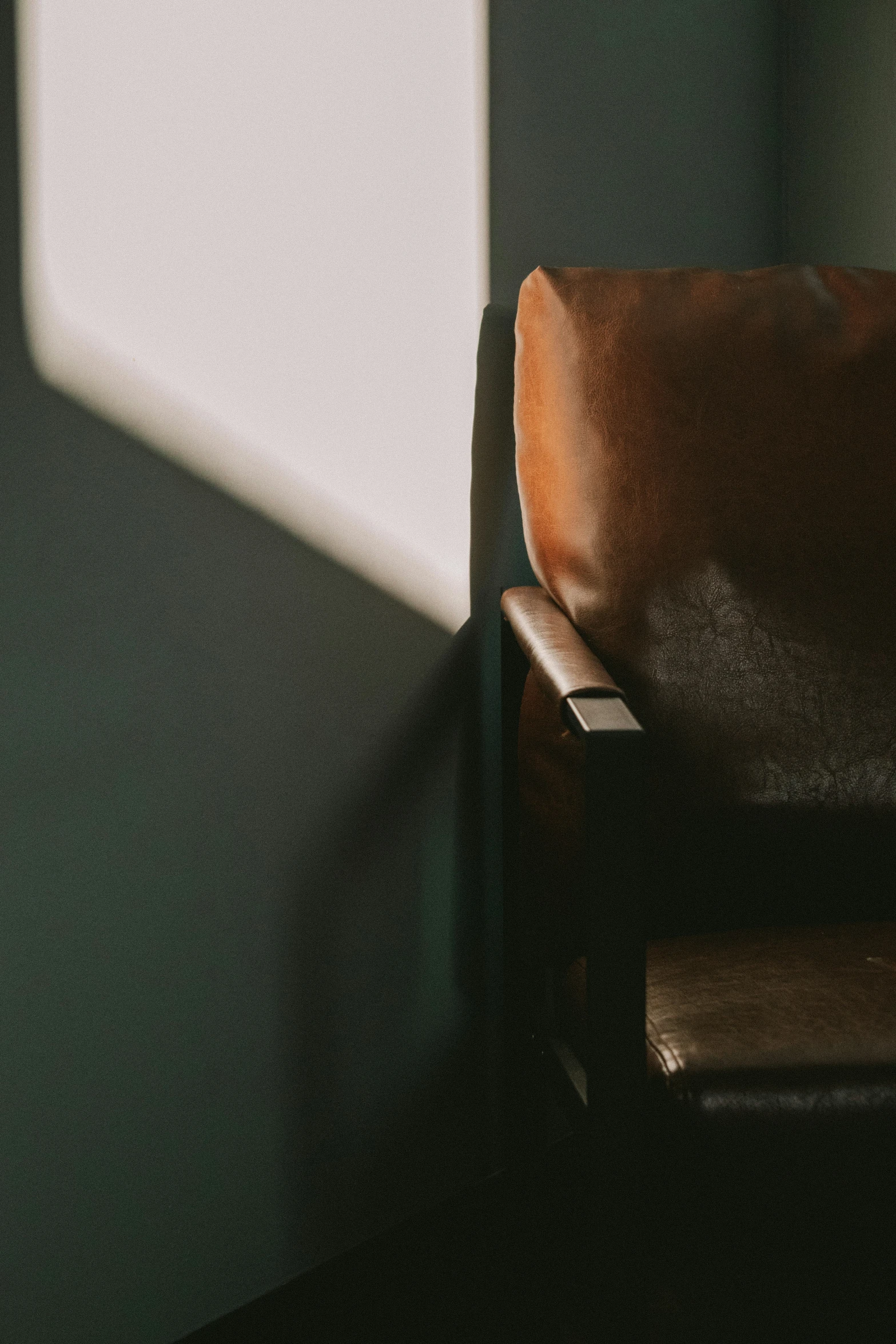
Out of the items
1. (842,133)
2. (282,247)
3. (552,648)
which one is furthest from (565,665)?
(842,133)

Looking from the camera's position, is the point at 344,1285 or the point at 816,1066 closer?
the point at 816,1066

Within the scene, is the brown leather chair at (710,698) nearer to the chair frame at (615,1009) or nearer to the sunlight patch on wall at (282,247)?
the chair frame at (615,1009)

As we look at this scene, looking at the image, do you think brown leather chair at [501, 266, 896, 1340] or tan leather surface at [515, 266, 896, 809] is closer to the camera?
brown leather chair at [501, 266, 896, 1340]

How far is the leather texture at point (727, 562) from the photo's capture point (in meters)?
0.97

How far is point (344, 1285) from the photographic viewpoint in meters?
1.08

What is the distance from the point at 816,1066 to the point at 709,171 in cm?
125

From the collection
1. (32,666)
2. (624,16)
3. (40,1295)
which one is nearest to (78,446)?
(32,666)

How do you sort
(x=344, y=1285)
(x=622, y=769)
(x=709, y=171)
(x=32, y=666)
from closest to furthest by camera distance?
1. (x=622, y=769)
2. (x=32, y=666)
3. (x=344, y=1285)
4. (x=709, y=171)

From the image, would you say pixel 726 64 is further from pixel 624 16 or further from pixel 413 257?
pixel 413 257

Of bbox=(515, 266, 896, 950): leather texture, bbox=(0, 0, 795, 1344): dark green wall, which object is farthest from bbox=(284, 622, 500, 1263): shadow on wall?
bbox=(515, 266, 896, 950): leather texture

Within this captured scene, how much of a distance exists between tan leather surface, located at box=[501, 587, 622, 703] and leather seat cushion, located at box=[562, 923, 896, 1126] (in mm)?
231

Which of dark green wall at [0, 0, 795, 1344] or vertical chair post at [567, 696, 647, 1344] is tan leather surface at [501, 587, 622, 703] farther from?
dark green wall at [0, 0, 795, 1344]

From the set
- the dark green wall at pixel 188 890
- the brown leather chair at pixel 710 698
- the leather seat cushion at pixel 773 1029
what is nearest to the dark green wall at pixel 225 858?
the dark green wall at pixel 188 890

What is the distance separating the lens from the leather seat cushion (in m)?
0.67
